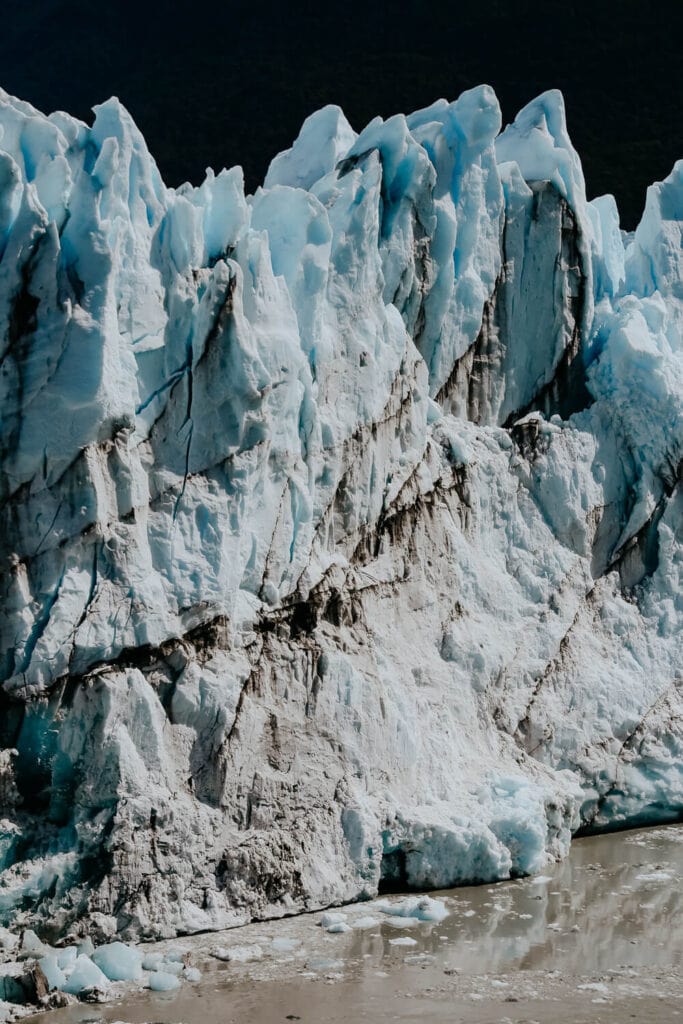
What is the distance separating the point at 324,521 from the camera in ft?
27.9

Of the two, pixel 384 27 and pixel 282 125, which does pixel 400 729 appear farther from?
pixel 384 27

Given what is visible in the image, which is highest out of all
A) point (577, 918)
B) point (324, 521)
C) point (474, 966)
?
point (324, 521)

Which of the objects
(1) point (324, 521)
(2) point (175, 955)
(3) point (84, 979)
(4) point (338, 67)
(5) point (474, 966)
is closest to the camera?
(3) point (84, 979)

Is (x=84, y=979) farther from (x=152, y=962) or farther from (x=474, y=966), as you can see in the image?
(x=474, y=966)

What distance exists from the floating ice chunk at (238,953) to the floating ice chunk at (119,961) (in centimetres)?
38

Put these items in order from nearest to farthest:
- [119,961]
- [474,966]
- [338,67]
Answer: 1. [119,961]
2. [474,966]
3. [338,67]

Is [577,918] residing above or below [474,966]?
above

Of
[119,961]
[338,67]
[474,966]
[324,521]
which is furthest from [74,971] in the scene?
[338,67]

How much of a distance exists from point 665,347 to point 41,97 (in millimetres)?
30394

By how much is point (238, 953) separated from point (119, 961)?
1.90ft

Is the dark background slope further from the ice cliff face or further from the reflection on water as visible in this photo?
the reflection on water

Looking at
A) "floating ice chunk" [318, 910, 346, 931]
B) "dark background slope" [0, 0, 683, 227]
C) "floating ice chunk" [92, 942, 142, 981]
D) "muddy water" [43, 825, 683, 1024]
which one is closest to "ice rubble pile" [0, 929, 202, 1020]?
"floating ice chunk" [92, 942, 142, 981]

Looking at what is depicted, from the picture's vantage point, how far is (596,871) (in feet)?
27.9

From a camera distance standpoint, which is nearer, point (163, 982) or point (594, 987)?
point (163, 982)
